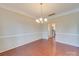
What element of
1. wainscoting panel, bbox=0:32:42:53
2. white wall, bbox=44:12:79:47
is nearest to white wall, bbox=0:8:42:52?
wainscoting panel, bbox=0:32:42:53

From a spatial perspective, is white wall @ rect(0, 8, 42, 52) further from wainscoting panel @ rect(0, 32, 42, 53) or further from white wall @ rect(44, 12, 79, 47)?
white wall @ rect(44, 12, 79, 47)

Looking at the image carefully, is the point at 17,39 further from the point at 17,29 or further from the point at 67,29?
the point at 67,29

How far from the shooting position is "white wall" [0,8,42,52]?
249 cm

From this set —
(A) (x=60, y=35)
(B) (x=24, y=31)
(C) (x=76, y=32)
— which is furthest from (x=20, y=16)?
(C) (x=76, y=32)

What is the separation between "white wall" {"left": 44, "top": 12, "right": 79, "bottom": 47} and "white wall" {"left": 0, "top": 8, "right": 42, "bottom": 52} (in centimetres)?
58

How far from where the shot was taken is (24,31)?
2576 millimetres

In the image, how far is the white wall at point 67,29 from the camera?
8.02 feet

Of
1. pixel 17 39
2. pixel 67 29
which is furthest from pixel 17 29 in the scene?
pixel 67 29

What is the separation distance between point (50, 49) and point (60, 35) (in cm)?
53

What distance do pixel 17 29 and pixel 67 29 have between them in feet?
5.15

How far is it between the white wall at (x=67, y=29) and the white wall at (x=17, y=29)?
58 cm

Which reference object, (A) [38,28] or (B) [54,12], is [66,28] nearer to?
(B) [54,12]

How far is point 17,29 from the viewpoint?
2555mm

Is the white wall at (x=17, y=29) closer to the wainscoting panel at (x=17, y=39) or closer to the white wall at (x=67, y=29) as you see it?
the wainscoting panel at (x=17, y=39)
